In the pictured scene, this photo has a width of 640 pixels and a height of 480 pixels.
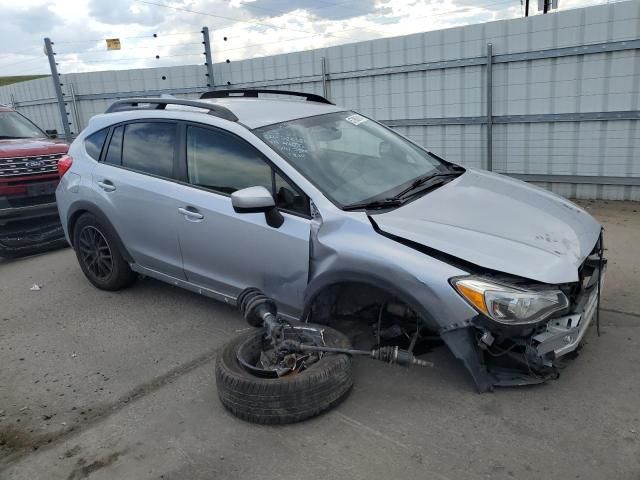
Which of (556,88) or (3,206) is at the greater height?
(556,88)

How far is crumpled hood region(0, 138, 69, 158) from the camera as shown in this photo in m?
6.80

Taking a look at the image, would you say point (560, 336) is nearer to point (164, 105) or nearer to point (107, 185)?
point (164, 105)

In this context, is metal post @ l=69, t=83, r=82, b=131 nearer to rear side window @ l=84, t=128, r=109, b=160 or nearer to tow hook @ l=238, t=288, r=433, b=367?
rear side window @ l=84, t=128, r=109, b=160

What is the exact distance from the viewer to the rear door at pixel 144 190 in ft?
14.0

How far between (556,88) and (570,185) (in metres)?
1.35

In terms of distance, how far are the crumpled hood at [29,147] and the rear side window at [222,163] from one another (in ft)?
12.5

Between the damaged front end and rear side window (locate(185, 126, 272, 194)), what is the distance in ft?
5.17

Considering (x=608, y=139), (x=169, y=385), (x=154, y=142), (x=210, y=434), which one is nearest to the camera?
(x=210, y=434)

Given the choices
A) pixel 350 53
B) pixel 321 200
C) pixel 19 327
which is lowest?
→ pixel 19 327

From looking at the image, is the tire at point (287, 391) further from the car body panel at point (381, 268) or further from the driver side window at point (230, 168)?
the driver side window at point (230, 168)

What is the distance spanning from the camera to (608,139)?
7.25m

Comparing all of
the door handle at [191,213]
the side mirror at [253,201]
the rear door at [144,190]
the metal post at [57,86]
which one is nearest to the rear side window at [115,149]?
the rear door at [144,190]

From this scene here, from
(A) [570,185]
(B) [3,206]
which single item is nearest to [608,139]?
(A) [570,185]

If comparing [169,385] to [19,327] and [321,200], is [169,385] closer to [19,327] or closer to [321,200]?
[321,200]
